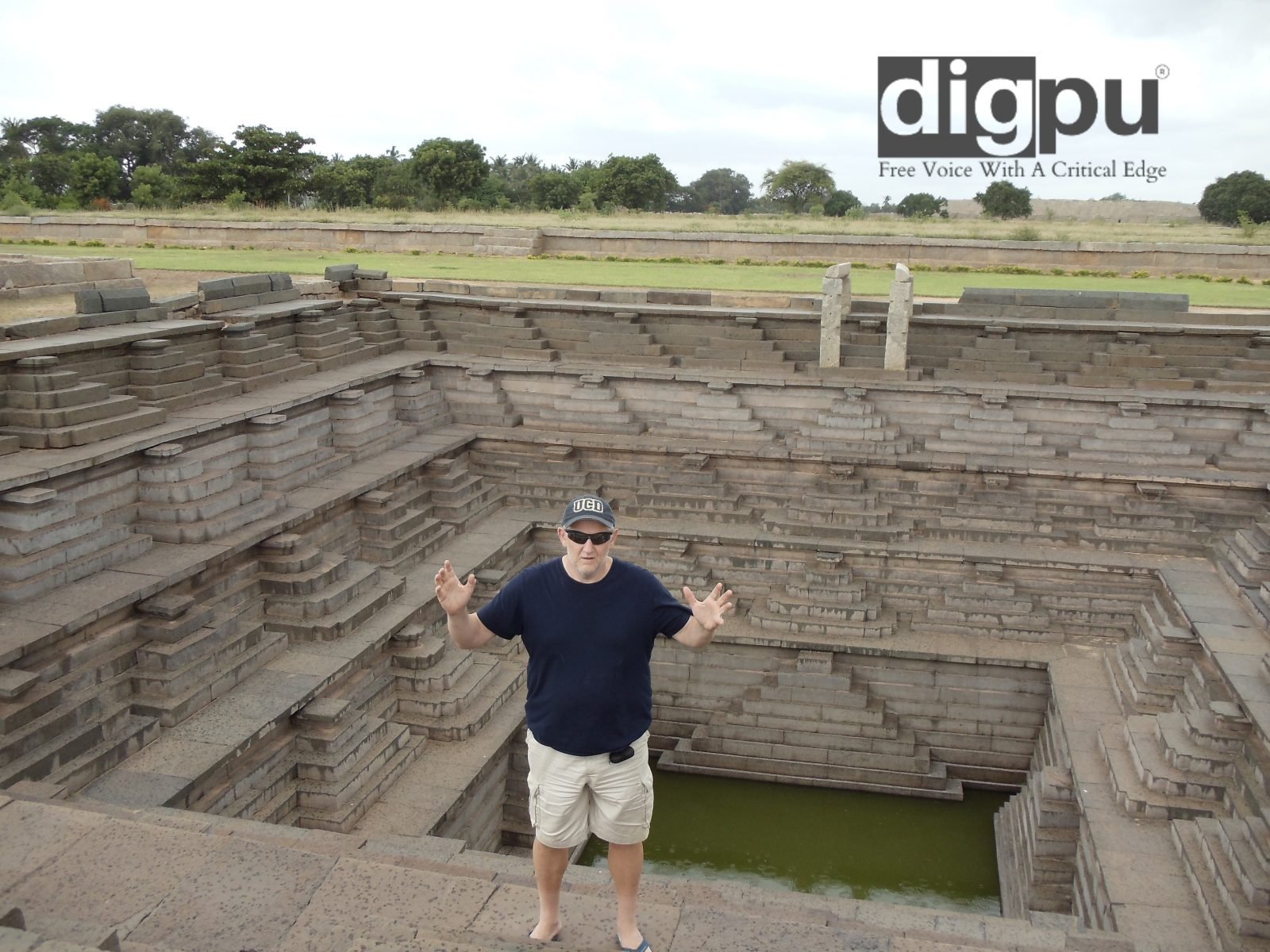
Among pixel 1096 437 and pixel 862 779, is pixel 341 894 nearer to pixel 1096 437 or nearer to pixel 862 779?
pixel 862 779

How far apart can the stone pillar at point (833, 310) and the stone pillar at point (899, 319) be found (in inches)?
20.2

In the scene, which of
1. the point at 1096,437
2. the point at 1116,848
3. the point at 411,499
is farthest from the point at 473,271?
the point at 1116,848

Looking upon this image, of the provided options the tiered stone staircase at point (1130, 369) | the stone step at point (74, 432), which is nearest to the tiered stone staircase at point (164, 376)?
the stone step at point (74, 432)

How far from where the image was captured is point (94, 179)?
30.7 meters

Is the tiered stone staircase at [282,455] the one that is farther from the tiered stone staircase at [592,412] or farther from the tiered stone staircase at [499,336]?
the tiered stone staircase at [499,336]

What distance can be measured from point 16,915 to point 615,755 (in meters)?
2.21

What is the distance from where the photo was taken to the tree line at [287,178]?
2625 centimetres

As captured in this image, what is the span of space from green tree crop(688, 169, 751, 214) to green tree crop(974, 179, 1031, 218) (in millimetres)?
37011

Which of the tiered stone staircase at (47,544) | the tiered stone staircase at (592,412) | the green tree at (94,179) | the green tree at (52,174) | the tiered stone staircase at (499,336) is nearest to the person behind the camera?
the tiered stone staircase at (47,544)

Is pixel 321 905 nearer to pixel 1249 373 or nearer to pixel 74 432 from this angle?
pixel 74 432

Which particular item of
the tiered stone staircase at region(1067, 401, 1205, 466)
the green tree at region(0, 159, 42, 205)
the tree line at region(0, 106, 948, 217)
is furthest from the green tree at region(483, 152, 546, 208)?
the tiered stone staircase at region(1067, 401, 1205, 466)

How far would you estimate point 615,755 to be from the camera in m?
3.65

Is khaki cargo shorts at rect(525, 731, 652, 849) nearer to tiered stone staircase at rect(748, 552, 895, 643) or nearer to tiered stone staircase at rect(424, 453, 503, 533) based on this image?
tiered stone staircase at rect(748, 552, 895, 643)

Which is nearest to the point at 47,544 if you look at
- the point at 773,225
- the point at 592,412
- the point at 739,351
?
the point at 592,412
